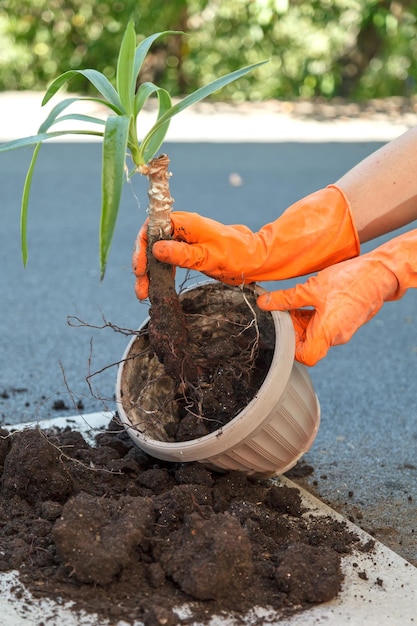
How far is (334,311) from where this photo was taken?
62.4 inches

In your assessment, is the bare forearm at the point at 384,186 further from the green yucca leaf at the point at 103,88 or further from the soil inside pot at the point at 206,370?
the green yucca leaf at the point at 103,88

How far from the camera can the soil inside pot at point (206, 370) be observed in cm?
158

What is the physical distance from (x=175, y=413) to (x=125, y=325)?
1.17m

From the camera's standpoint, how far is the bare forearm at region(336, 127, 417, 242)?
5.69ft

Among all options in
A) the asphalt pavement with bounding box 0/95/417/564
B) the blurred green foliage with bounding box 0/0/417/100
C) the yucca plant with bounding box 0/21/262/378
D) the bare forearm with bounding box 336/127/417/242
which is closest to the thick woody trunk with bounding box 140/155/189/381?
the yucca plant with bounding box 0/21/262/378

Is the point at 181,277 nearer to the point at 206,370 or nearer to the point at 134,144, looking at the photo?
the point at 206,370

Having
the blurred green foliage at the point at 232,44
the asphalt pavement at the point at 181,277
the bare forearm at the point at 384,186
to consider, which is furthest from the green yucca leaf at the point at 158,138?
the blurred green foliage at the point at 232,44

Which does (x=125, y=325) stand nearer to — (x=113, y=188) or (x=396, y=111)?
(x=113, y=188)

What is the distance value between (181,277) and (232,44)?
434 cm

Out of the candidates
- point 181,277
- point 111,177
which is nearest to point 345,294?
point 111,177

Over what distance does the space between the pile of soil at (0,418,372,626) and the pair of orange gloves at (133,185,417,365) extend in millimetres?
330

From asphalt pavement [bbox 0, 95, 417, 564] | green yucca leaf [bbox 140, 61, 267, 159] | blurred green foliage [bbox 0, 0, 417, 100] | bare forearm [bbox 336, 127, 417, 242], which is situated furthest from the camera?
blurred green foliage [bbox 0, 0, 417, 100]

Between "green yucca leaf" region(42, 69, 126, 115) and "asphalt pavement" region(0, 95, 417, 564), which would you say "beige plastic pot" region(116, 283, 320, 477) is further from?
"green yucca leaf" region(42, 69, 126, 115)

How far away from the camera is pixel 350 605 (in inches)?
51.3
